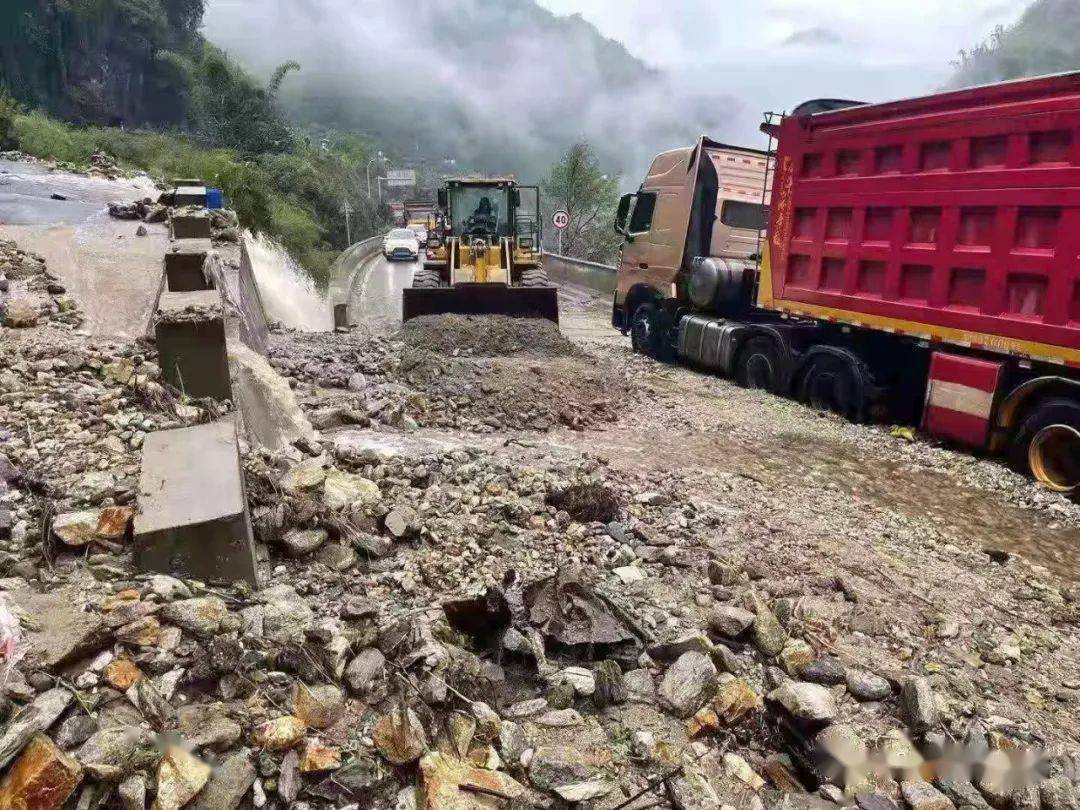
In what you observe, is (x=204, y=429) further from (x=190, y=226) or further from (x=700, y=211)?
(x=700, y=211)

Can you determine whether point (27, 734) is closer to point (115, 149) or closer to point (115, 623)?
point (115, 623)

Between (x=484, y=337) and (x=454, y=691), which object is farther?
(x=484, y=337)

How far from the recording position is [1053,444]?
6152mm

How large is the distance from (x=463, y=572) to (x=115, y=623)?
5.34 ft

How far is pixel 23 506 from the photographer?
3166 mm

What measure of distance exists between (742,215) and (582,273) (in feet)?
41.2

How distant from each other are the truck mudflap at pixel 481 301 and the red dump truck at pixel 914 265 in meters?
2.46

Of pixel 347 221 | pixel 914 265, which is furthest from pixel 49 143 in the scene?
pixel 914 265

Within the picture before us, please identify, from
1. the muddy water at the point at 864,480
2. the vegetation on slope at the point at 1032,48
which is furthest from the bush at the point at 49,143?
the vegetation on slope at the point at 1032,48

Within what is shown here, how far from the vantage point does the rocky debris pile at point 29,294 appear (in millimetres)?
5316

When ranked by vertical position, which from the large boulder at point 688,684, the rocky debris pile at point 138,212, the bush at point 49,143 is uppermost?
the bush at point 49,143

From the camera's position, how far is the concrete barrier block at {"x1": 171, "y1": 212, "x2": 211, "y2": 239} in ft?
28.1

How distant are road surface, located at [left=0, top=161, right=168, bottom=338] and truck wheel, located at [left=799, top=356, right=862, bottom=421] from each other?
684cm

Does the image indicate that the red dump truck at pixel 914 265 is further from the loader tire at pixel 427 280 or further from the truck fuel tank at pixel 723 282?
the loader tire at pixel 427 280
